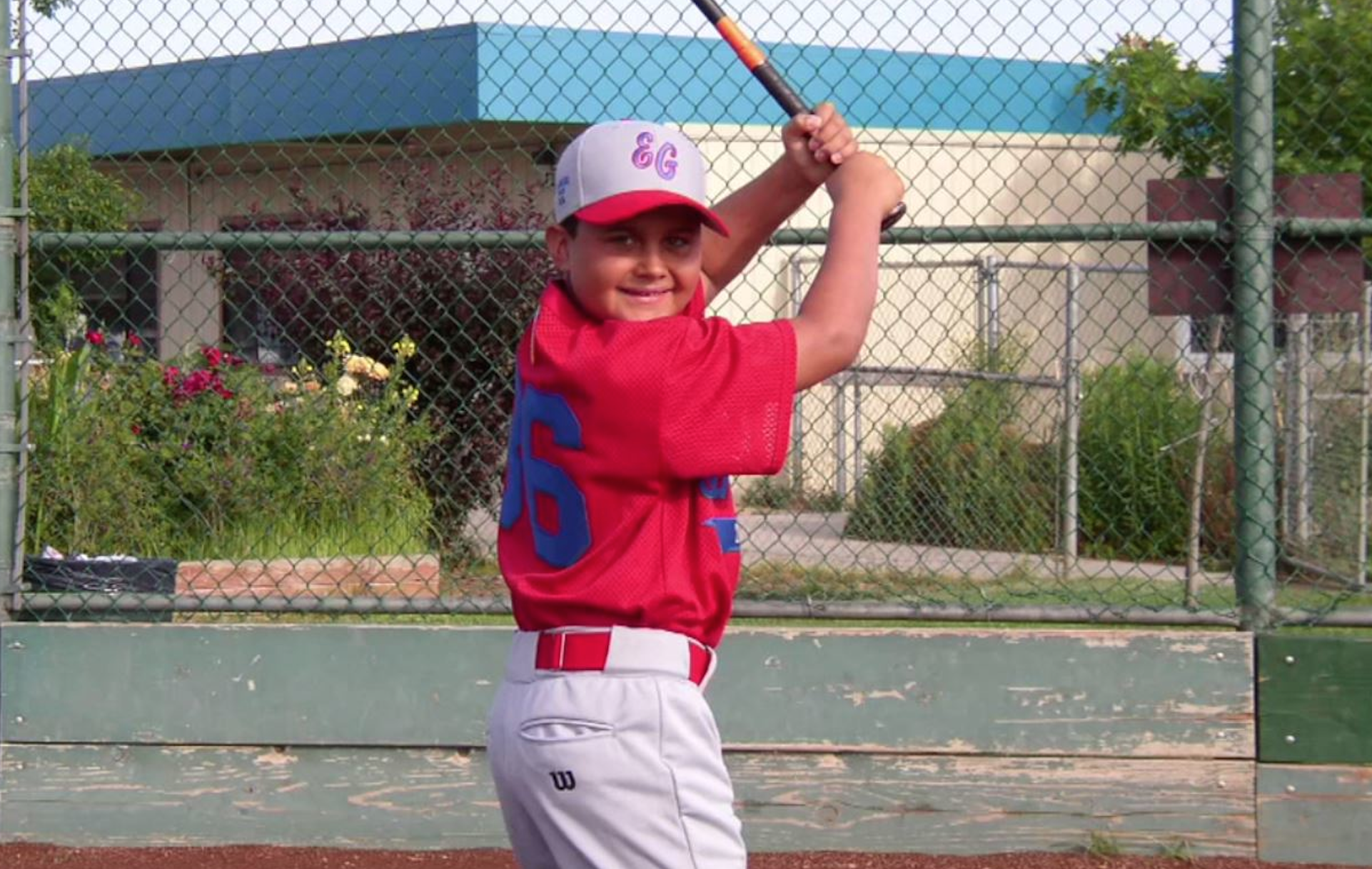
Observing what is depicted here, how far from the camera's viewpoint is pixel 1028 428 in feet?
31.2

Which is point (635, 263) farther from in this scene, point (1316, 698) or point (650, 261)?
point (1316, 698)

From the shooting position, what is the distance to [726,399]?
277cm

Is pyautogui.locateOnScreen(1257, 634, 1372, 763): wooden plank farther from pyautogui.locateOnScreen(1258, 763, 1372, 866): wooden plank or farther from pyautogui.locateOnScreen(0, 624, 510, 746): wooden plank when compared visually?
pyautogui.locateOnScreen(0, 624, 510, 746): wooden plank

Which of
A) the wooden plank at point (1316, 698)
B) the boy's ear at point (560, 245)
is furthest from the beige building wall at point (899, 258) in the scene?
the boy's ear at point (560, 245)

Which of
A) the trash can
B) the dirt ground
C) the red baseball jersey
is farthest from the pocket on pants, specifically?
the trash can

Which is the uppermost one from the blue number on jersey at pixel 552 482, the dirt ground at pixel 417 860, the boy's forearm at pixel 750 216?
the boy's forearm at pixel 750 216

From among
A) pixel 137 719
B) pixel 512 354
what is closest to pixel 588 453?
pixel 137 719

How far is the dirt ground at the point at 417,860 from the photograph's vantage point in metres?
5.13

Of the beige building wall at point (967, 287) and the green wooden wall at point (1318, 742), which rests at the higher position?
the beige building wall at point (967, 287)

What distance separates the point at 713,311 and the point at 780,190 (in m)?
6.11

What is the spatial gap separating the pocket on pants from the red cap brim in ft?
2.52

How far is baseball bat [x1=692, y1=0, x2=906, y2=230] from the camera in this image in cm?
334

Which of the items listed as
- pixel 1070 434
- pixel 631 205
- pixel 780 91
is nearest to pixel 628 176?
pixel 631 205

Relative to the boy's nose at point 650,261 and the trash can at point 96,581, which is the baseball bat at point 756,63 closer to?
the boy's nose at point 650,261
